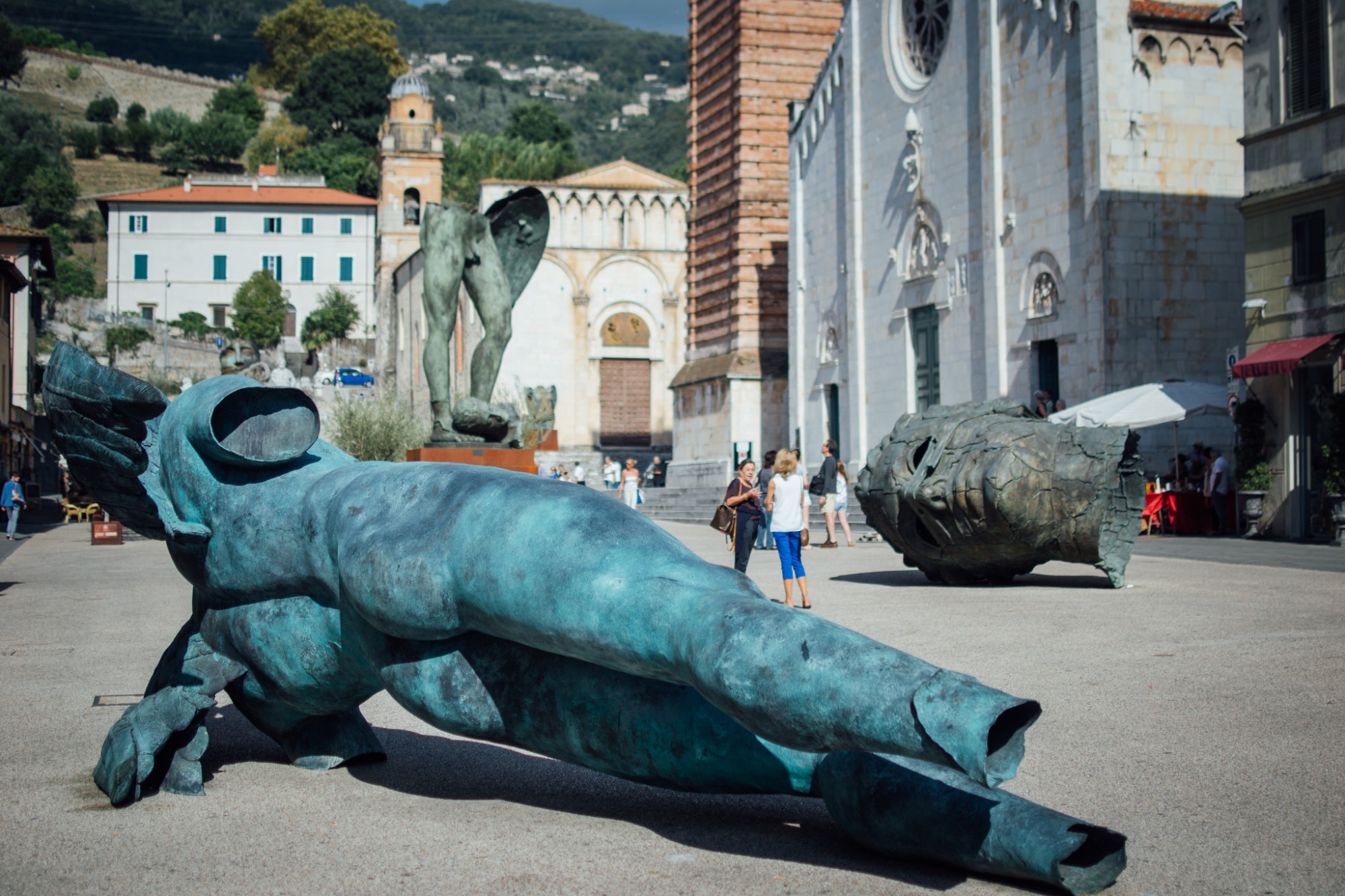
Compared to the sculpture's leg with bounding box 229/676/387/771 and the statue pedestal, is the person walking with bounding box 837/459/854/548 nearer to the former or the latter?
the statue pedestal

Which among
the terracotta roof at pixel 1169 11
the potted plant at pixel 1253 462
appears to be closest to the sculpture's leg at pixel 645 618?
Result: the potted plant at pixel 1253 462

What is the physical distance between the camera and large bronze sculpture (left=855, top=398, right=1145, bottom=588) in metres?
11.8

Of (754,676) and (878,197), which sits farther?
(878,197)

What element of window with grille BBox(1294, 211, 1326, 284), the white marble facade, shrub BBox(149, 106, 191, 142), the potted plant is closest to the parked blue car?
the white marble facade

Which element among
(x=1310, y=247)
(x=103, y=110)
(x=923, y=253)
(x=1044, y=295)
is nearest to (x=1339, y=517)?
(x=1310, y=247)

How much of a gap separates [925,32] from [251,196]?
235 ft

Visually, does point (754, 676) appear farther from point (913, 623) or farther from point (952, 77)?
point (952, 77)

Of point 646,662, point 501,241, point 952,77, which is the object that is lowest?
point 646,662

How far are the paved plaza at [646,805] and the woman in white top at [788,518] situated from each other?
139 inches

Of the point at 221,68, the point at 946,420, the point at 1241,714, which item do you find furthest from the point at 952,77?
the point at 221,68

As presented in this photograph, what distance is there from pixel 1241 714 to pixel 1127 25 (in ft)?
65.2

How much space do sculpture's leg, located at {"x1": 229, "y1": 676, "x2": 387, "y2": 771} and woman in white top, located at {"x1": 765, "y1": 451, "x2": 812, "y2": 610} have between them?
7.26 m

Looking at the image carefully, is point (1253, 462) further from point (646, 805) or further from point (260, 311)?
point (260, 311)

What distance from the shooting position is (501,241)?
44.7 ft
